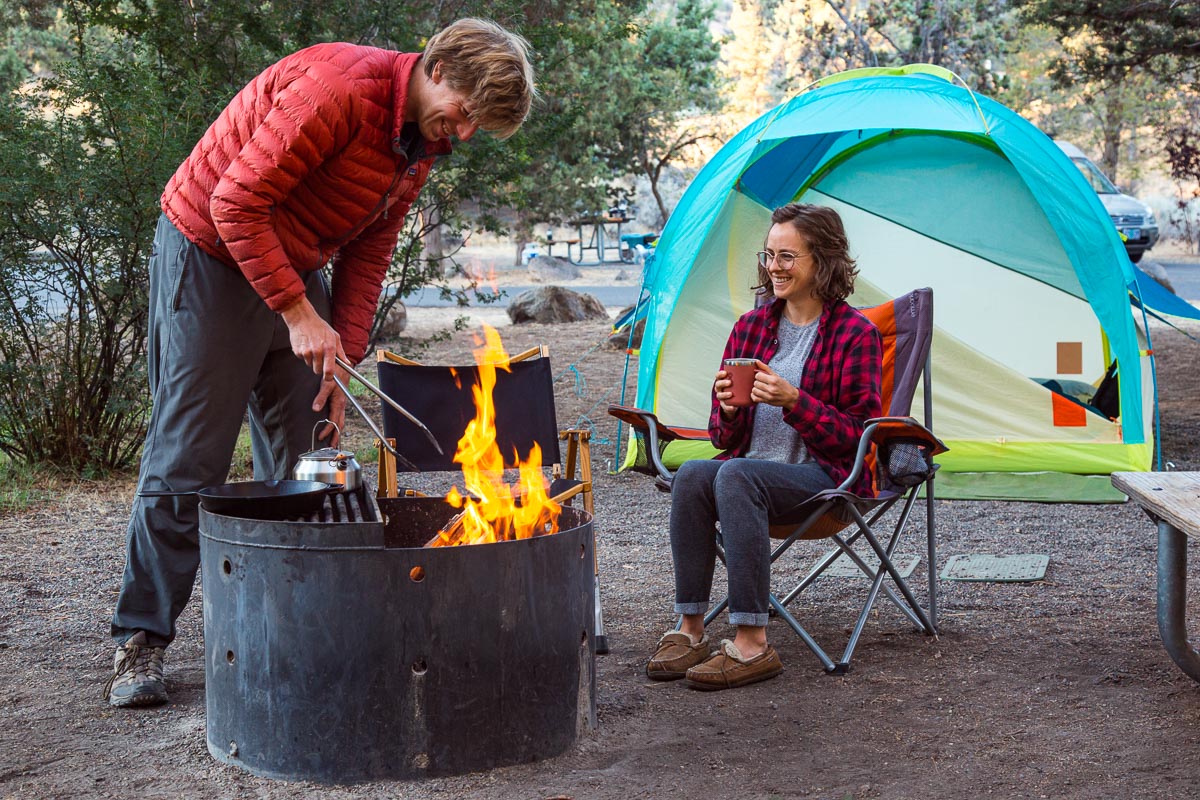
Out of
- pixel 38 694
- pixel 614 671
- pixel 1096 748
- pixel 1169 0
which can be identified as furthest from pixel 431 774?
pixel 1169 0

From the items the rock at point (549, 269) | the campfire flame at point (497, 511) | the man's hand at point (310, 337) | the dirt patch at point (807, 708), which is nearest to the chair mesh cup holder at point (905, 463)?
the dirt patch at point (807, 708)

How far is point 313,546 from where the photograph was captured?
219 centimetres

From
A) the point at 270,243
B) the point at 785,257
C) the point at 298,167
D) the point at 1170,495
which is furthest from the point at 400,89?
the point at 1170,495

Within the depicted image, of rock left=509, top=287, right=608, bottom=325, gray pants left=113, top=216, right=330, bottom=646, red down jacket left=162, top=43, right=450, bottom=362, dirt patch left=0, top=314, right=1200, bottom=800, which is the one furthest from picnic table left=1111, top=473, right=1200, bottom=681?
rock left=509, top=287, right=608, bottom=325

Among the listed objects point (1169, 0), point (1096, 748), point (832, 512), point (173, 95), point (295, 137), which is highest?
point (1169, 0)

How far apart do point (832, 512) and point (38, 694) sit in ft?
6.36

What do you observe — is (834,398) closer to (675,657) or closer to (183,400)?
(675,657)

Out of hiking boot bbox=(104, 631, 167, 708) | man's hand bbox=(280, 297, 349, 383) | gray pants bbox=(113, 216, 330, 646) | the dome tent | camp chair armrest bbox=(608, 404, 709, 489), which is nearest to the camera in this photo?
man's hand bbox=(280, 297, 349, 383)

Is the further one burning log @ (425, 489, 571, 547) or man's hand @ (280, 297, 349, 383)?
burning log @ (425, 489, 571, 547)

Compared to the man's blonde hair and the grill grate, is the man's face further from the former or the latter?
the grill grate

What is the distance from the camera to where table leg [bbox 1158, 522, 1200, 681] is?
266 cm

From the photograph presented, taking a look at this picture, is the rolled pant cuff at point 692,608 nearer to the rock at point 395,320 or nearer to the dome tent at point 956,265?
the dome tent at point 956,265

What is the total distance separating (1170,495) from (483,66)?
5.46 feet

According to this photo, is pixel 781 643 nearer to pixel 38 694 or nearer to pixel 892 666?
pixel 892 666
